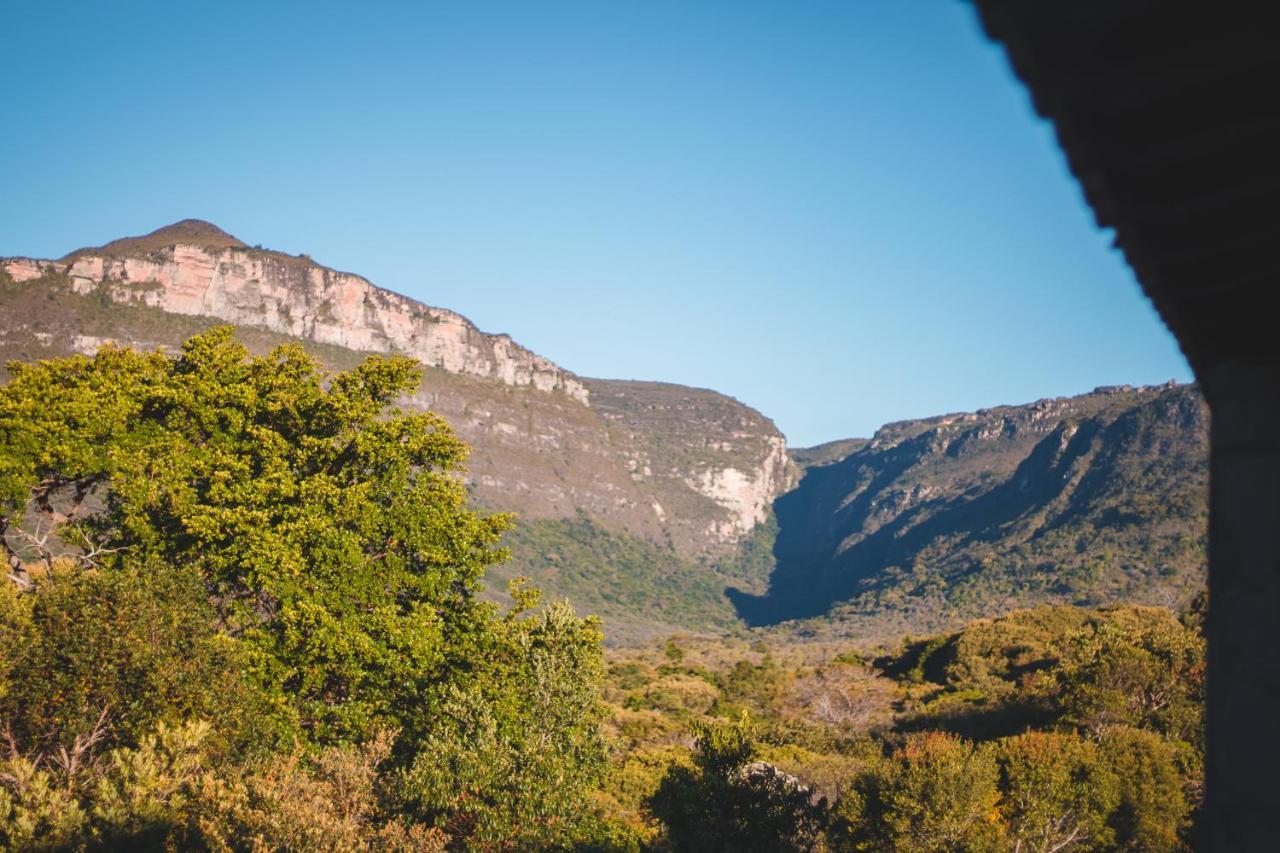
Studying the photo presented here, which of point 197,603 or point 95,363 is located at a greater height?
point 95,363

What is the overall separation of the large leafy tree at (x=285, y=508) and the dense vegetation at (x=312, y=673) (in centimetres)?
6

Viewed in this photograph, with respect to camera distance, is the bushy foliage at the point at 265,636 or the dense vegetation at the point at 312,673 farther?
the dense vegetation at the point at 312,673

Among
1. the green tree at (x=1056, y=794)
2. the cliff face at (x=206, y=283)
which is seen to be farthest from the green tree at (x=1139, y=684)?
the cliff face at (x=206, y=283)

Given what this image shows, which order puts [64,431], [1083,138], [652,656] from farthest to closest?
[652,656] → [64,431] → [1083,138]

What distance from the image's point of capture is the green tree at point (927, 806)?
2205 centimetres

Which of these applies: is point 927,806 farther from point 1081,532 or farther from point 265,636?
point 1081,532

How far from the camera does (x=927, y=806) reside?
22609mm

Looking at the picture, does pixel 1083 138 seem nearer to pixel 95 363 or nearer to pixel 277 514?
pixel 277 514

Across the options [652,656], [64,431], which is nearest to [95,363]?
[64,431]

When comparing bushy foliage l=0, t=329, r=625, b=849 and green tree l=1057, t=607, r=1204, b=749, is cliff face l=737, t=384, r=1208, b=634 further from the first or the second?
bushy foliage l=0, t=329, r=625, b=849

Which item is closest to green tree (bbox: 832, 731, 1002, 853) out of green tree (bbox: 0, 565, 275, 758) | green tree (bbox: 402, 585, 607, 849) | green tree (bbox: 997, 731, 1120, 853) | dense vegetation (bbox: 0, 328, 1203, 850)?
dense vegetation (bbox: 0, 328, 1203, 850)

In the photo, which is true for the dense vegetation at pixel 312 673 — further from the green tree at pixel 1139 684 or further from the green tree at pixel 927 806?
the green tree at pixel 1139 684

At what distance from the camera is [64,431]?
58.3ft

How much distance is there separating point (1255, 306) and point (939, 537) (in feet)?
635
